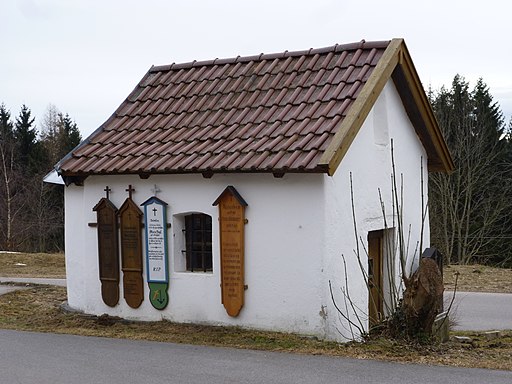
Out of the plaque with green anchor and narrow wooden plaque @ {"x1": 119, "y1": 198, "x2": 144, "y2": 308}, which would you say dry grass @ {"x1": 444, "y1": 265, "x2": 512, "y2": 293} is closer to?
the plaque with green anchor

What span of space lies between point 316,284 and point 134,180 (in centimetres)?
381

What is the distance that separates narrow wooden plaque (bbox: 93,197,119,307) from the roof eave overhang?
434 cm

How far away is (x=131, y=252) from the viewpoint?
41.1 ft

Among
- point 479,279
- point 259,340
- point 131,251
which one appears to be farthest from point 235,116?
point 479,279

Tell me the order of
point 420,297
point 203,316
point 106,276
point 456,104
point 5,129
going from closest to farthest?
point 420,297, point 203,316, point 106,276, point 456,104, point 5,129

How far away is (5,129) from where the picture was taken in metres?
52.9

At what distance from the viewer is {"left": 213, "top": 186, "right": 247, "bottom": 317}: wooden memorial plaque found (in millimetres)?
11344

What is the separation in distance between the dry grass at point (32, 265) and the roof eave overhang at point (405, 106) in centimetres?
1318

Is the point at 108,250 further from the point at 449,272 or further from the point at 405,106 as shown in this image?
the point at 449,272

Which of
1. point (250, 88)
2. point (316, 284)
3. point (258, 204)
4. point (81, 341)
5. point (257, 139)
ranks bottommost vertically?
point (81, 341)

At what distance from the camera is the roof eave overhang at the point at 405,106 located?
34.5 ft

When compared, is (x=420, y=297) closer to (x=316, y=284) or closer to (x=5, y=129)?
(x=316, y=284)

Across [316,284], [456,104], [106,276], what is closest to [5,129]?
[456,104]

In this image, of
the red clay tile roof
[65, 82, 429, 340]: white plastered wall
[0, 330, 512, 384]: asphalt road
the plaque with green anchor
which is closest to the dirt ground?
[65, 82, 429, 340]: white plastered wall
